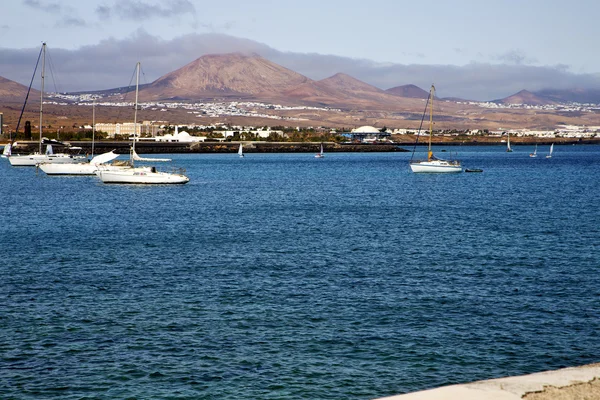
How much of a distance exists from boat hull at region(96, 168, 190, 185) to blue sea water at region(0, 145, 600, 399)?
20522 mm

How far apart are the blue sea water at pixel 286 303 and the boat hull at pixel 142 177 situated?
20.5 metres

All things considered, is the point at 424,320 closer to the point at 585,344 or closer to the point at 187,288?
the point at 585,344

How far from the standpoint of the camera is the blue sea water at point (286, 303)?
1538 cm

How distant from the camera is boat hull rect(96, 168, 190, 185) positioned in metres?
64.3

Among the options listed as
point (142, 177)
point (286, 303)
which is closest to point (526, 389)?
point (286, 303)

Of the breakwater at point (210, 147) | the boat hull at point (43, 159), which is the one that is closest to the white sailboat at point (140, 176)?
the boat hull at point (43, 159)

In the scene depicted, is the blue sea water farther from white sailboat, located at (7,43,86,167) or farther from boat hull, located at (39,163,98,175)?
white sailboat, located at (7,43,86,167)

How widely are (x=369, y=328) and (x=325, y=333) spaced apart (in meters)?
1.17

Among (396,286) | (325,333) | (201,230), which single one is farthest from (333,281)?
(201,230)

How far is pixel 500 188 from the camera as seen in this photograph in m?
69.4

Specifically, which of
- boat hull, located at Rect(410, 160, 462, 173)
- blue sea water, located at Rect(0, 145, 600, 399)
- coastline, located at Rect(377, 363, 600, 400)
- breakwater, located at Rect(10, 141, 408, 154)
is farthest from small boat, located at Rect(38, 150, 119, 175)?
coastline, located at Rect(377, 363, 600, 400)

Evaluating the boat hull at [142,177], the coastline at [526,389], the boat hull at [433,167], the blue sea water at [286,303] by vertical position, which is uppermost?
the boat hull at [433,167]

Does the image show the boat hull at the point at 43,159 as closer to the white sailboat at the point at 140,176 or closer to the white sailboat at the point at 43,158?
the white sailboat at the point at 43,158

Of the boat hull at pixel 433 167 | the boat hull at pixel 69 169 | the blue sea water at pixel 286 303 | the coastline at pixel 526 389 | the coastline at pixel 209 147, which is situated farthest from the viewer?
the coastline at pixel 209 147
